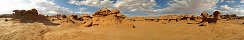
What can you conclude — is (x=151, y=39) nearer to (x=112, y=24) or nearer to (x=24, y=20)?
(x=112, y=24)

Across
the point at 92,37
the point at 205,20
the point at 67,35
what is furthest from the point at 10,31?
the point at 205,20

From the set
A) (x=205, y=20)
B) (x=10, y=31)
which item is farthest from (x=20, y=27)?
(x=205, y=20)

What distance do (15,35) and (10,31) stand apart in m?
1.19

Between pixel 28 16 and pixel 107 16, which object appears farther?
pixel 28 16

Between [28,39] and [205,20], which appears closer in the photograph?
[28,39]

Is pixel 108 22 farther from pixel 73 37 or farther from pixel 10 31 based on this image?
pixel 10 31

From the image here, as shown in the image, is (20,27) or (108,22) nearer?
(20,27)

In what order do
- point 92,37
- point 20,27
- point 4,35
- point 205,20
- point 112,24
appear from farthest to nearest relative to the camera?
point 205,20 < point 112,24 < point 20,27 < point 92,37 < point 4,35

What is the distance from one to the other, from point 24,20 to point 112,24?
8.65 m

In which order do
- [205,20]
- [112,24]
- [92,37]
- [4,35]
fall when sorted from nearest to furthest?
[4,35] < [92,37] < [112,24] < [205,20]

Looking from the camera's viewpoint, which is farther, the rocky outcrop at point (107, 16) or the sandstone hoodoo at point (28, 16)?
the sandstone hoodoo at point (28, 16)

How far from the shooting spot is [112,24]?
25953 millimetres

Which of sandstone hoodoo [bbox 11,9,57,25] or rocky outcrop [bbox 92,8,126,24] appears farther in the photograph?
sandstone hoodoo [bbox 11,9,57,25]

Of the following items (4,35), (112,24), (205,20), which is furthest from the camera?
(205,20)
